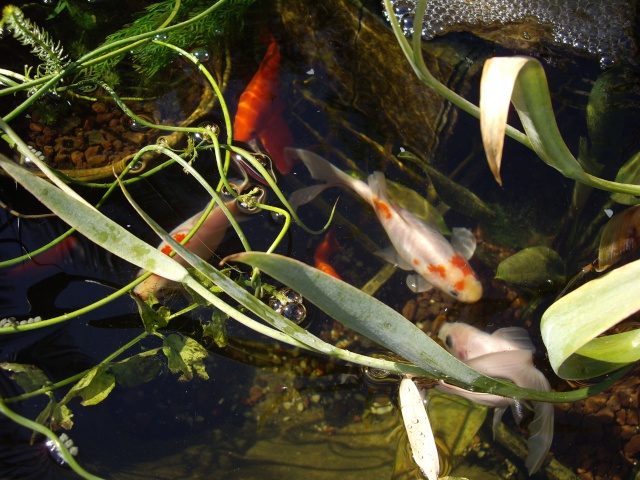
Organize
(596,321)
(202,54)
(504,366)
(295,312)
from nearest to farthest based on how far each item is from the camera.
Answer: (596,321)
(504,366)
(295,312)
(202,54)

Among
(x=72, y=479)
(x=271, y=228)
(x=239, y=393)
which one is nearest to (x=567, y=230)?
(x=271, y=228)

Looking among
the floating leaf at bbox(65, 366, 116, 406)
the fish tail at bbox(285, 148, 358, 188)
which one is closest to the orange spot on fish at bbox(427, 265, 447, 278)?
the fish tail at bbox(285, 148, 358, 188)

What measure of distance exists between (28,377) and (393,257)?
1.37m

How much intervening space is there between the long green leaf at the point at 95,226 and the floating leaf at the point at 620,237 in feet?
4.42

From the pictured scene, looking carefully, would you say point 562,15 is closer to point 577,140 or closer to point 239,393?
point 577,140

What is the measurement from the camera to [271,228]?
224 cm

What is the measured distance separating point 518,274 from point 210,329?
112cm

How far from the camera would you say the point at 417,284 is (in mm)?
2244

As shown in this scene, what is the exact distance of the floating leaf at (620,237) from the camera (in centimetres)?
174

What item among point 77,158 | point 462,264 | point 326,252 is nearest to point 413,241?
point 462,264

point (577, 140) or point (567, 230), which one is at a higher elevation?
point (577, 140)

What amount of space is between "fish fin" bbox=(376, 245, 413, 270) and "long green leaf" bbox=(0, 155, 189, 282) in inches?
44.4

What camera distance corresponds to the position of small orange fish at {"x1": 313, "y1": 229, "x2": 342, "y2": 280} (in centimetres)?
218

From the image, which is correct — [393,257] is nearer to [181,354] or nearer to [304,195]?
[304,195]
